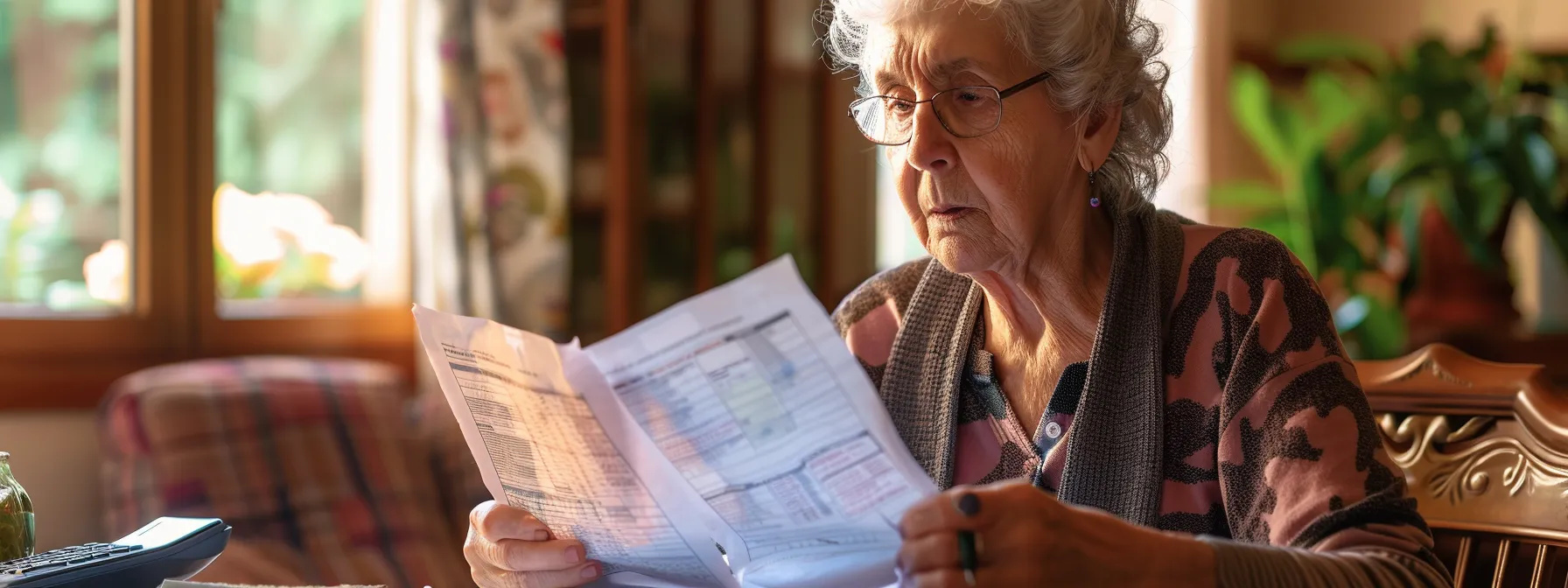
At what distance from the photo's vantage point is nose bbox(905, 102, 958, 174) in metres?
1.17

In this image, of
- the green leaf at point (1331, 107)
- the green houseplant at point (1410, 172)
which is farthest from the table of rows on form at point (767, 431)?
the green leaf at point (1331, 107)

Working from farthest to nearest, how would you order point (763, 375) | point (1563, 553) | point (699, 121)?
point (699, 121) < point (1563, 553) < point (763, 375)

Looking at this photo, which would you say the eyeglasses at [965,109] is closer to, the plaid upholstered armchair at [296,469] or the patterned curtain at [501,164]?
the plaid upholstered armchair at [296,469]

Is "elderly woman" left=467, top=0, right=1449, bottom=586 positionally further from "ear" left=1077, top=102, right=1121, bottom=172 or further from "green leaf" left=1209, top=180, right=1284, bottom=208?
"green leaf" left=1209, top=180, right=1284, bottom=208

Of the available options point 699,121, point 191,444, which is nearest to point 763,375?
point 191,444

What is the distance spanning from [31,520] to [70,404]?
192 centimetres

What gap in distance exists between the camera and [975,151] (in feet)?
3.84

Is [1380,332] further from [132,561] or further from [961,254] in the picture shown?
[132,561]

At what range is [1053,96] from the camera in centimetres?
118

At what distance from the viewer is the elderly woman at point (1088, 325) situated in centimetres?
99

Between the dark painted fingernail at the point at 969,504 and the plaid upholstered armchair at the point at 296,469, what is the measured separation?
1.89 meters

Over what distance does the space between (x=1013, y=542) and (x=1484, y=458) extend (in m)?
0.65

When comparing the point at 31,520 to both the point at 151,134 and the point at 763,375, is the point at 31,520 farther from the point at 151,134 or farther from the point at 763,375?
the point at 151,134

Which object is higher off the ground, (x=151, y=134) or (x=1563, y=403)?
(x=151, y=134)
